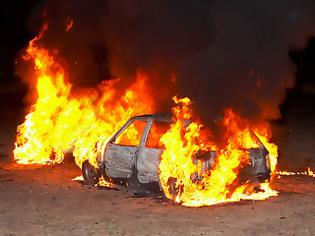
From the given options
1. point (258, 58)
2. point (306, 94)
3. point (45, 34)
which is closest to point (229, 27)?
point (258, 58)

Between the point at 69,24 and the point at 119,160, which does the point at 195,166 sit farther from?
the point at 69,24

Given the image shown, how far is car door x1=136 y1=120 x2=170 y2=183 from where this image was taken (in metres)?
9.50

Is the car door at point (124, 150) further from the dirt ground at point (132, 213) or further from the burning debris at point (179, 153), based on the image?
the dirt ground at point (132, 213)

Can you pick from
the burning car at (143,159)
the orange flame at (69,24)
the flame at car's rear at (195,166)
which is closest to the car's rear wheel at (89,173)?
the burning car at (143,159)

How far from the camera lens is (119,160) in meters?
10.1

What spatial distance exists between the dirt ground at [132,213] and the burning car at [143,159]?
35 cm

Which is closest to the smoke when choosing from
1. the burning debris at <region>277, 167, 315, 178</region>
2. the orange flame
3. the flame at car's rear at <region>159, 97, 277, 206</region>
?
the flame at car's rear at <region>159, 97, 277, 206</region>

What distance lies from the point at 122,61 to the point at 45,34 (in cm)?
377

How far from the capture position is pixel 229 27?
1060 cm

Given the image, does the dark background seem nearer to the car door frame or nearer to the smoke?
the smoke

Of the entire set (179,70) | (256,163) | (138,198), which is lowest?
(138,198)

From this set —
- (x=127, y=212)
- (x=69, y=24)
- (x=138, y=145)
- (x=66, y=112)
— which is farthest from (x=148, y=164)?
(x=69, y=24)

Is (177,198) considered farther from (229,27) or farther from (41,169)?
(41,169)

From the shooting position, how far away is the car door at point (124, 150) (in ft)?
32.6
